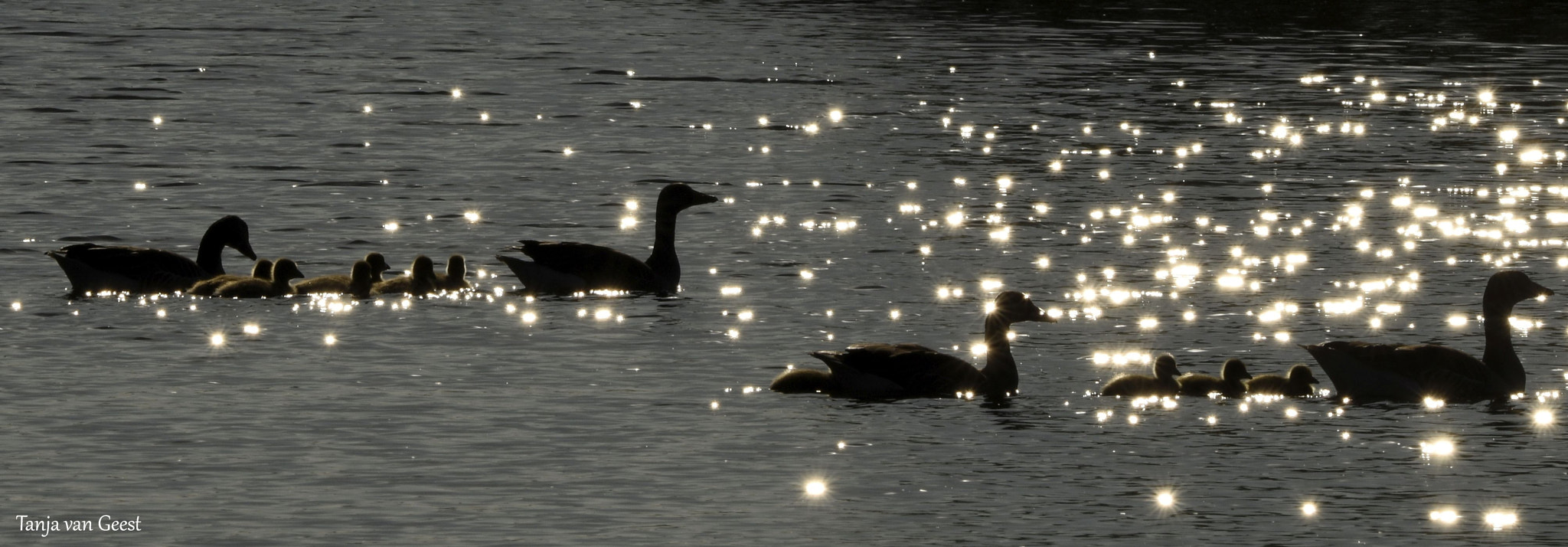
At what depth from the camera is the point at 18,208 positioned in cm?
3450

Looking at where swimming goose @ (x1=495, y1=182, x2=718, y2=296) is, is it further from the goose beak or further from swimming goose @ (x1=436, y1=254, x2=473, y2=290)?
the goose beak

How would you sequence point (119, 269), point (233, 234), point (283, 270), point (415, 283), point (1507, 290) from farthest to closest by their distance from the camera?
1. point (233, 234)
2. point (415, 283)
3. point (283, 270)
4. point (119, 269)
5. point (1507, 290)

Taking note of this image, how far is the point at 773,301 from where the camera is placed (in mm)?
27062

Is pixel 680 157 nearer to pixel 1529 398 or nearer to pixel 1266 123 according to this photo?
pixel 1266 123

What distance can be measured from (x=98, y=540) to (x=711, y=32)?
6531 cm

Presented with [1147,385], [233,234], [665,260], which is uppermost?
[233,234]

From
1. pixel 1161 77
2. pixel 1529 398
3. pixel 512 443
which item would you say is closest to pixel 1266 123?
pixel 1161 77

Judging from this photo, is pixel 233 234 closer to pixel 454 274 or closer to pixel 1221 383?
pixel 454 274

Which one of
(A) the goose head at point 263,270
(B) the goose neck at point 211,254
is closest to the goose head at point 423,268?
(A) the goose head at point 263,270

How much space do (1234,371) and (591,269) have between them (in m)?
8.35

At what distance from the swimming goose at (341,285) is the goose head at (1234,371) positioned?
918cm

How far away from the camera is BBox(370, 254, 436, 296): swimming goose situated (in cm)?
2667

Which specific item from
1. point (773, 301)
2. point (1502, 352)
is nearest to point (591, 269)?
point (773, 301)

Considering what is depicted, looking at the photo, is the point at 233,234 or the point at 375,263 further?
the point at 233,234
